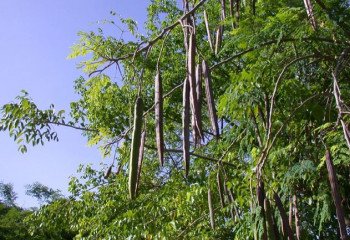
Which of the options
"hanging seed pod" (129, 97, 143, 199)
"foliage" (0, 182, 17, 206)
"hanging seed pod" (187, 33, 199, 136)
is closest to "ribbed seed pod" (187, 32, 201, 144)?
"hanging seed pod" (187, 33, 199, 136)

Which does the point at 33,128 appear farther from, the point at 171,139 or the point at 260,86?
the point at 171,139

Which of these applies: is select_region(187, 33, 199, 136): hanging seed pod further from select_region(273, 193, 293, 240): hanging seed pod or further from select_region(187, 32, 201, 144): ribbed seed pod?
select_region(273, 193, 293, 240): hanging seed pod

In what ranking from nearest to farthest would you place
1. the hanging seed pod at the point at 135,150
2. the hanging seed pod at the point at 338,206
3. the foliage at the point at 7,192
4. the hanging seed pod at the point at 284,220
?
1. the hanging seed pod at the point at 135,150
2. the hanging seed pod at the point at 338,206
3. the hanging seed pod at the point at 284,220
4. the foliage at the point at 7,192

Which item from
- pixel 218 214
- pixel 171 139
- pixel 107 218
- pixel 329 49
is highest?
pixel 171 139

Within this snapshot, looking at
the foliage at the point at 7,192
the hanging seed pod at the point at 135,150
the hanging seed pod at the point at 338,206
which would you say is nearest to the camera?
the hanging seed pod at the point at 135,150

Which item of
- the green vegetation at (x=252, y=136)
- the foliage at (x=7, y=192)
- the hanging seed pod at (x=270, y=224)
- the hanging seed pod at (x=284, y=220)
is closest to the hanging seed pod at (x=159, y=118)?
the green vegetation at (x=252, y=136)

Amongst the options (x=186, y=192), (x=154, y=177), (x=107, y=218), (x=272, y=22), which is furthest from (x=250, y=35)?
(x=154, y=177)

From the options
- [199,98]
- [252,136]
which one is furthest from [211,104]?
[252,136]

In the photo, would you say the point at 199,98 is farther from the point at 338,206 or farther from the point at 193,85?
the point at 338,206

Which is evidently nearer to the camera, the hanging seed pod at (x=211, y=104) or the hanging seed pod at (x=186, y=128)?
the hanging seed pod at (x=186, y=128)

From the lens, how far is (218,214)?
4090 millimetres

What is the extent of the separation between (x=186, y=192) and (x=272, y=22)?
1.58 metres

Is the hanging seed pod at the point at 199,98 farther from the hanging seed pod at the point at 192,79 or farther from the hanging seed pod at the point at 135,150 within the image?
the hanging seed pod at the point at 135,150

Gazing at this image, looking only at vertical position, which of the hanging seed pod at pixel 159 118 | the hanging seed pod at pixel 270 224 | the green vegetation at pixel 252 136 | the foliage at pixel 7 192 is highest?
the foliage at pixel 7 192
